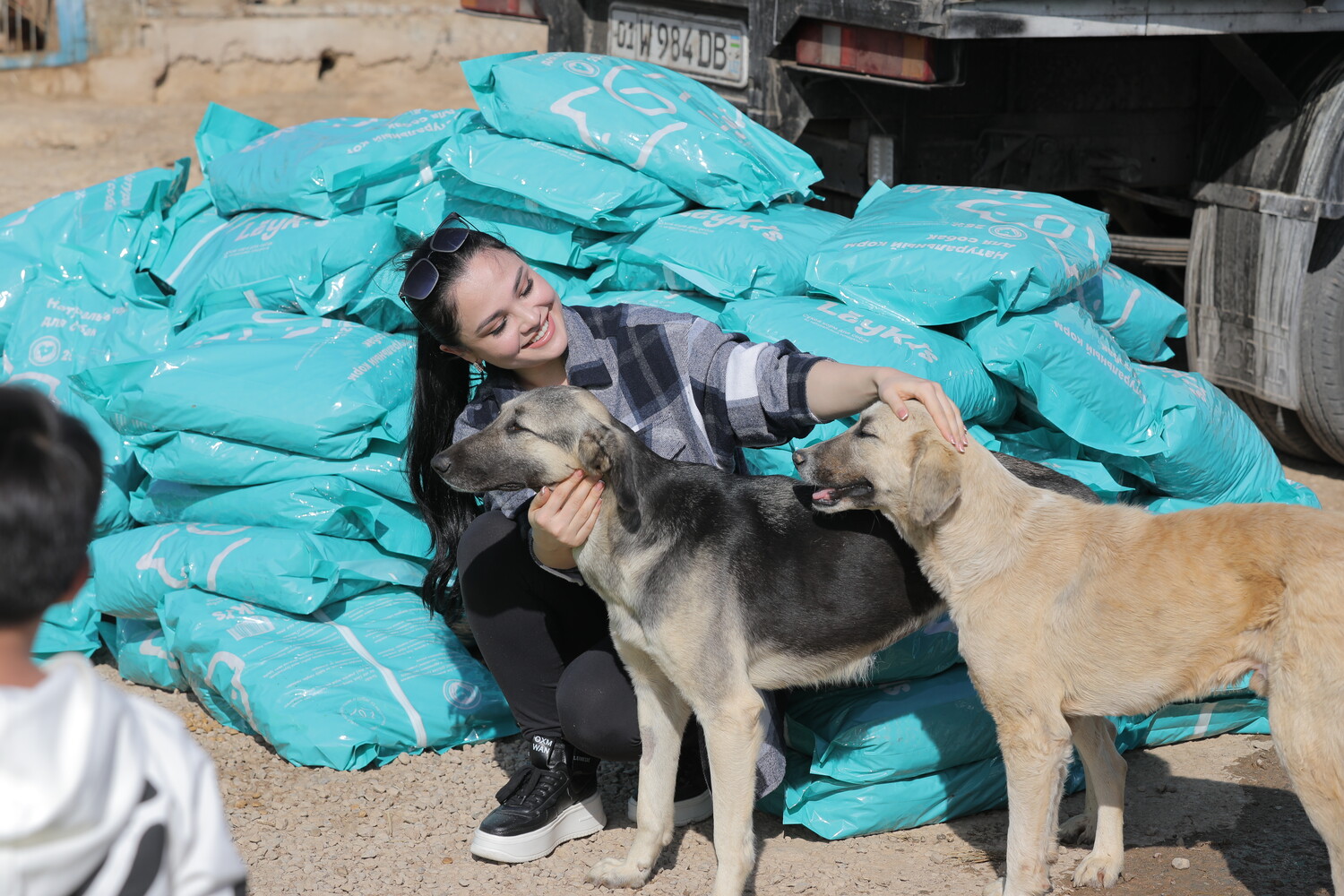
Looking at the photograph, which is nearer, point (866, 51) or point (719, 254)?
point (719, 254)

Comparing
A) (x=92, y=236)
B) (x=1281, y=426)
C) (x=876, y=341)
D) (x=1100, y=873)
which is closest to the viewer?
(x=1100, y=873)

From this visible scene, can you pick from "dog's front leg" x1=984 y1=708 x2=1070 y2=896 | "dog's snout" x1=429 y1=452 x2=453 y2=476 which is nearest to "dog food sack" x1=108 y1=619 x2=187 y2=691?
"dog's snout" x1=429 y1=452 x2=453 y2=476

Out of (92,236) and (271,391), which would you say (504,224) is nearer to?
(271,391)

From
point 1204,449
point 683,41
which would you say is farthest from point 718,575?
point 683,41

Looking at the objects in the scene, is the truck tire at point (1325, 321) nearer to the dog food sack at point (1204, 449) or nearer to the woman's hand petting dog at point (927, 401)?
the dog food sack at point (1204, 449)

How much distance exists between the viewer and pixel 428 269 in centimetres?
291

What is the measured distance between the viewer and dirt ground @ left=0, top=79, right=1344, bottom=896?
113 inches

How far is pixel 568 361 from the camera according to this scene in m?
3.10

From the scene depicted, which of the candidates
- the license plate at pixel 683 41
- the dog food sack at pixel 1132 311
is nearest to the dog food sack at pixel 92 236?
the license plate at pixel 683 41

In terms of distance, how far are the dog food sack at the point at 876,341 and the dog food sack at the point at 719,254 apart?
0.40 ft

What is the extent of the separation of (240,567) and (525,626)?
105cm

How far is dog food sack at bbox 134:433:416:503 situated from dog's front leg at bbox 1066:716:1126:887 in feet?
6.85

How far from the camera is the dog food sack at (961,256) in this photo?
3.46m

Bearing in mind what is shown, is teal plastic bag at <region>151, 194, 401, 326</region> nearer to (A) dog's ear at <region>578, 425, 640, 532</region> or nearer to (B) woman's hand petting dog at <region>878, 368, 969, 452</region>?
(A) dog's ear at <region>578, 425, 640, 532</region>
